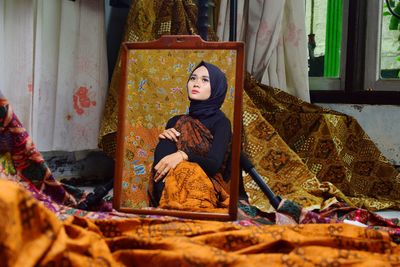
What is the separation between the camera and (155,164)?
1368 mm

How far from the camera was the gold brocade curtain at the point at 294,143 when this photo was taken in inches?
70.6

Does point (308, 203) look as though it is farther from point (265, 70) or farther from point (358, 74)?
point (358, 74)

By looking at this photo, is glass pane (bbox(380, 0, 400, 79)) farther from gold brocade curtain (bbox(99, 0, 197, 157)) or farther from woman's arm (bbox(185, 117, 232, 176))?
woman's arm (bbox(185, 117, 232, 176))

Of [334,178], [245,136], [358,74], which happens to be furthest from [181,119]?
[358,74]

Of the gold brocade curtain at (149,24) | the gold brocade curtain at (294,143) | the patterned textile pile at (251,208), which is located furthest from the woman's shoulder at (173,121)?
the gold brocade curtain at (149,24)

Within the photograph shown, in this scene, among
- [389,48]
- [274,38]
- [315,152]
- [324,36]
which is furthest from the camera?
[324,36]

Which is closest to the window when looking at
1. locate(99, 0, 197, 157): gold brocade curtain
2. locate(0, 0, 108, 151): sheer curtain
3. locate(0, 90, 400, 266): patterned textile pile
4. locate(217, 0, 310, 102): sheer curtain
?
locate(217, 0, 310, 102): sheer curtain

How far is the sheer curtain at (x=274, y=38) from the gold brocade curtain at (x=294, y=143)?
0.36 ft

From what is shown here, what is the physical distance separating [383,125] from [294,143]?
19.0 inches

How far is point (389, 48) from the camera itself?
2.39 m

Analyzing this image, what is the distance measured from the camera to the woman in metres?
1.32

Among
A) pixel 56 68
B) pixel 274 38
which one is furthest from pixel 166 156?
pixel 274 38

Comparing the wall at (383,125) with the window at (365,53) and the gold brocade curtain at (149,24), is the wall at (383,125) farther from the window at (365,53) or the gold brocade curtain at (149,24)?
the gold brocade curtain at (149,24)

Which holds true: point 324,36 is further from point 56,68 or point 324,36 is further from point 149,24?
point 56,68
